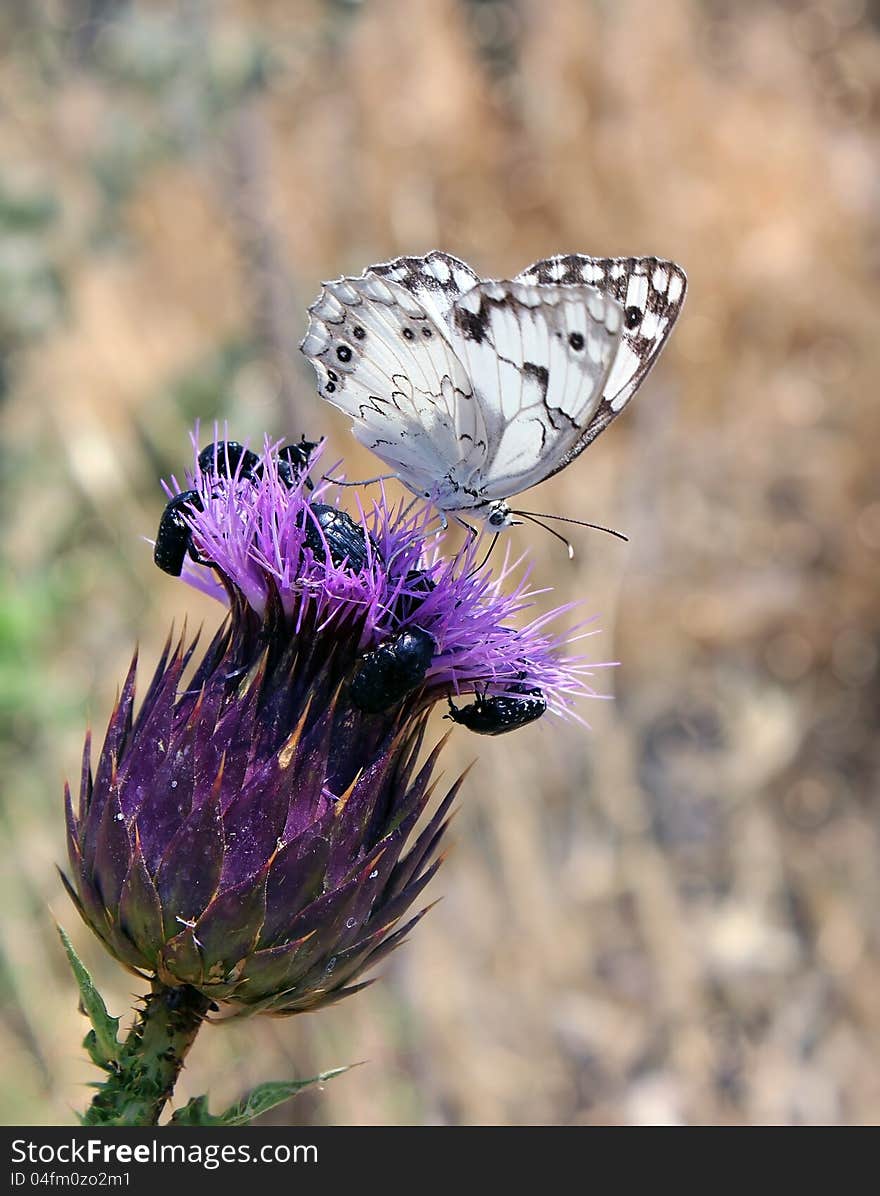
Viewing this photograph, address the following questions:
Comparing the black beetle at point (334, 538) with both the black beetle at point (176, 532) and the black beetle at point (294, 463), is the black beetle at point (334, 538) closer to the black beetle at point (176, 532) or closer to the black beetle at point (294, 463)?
the black beetle at point (294, 463)

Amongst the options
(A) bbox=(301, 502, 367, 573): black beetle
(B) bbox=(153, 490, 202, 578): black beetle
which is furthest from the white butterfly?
(B) bbox=(153, 490, 202, 578): black beetle

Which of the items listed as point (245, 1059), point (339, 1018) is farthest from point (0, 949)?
point (339, 1018)

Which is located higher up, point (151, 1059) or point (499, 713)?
point (499, 713)

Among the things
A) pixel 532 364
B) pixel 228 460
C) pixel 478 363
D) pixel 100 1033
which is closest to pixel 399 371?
pixel 478 363

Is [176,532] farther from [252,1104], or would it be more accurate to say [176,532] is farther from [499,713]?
[252,1104]
